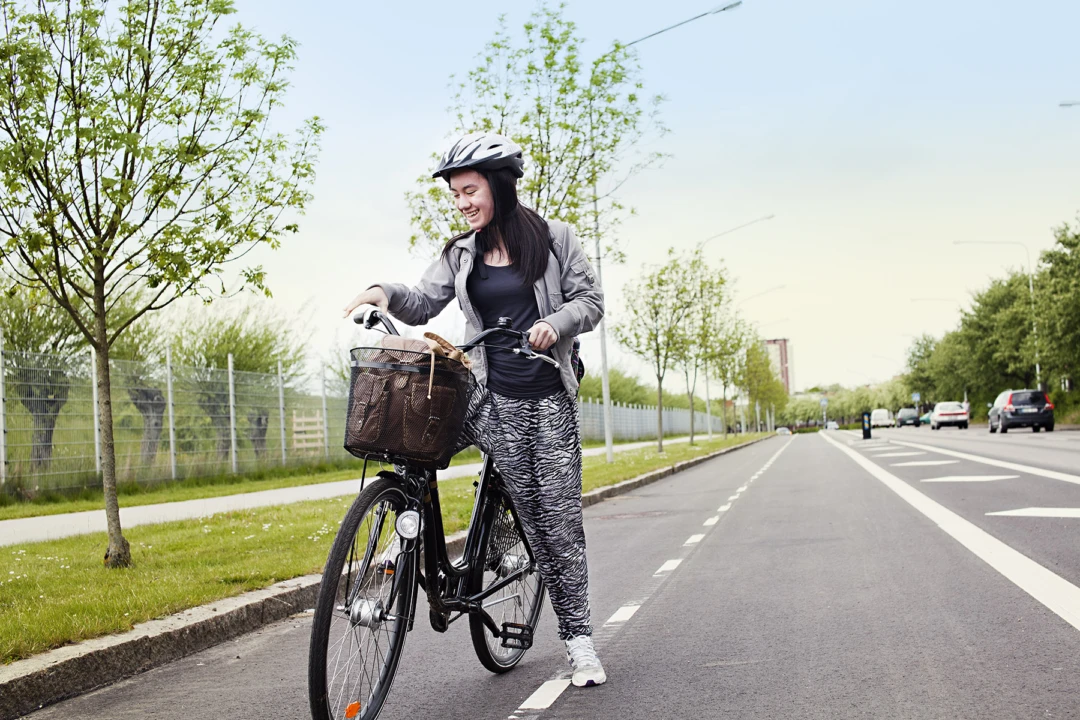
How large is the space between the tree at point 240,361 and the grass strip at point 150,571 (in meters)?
7.52

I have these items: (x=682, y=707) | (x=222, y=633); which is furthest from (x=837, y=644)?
(x=222, y=633)

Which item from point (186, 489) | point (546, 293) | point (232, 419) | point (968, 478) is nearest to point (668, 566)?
point (546, 293)

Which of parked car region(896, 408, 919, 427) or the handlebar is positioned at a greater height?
the handlebar

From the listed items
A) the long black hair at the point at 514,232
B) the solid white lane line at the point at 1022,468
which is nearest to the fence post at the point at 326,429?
the solid white lane line at the point at 1022,468

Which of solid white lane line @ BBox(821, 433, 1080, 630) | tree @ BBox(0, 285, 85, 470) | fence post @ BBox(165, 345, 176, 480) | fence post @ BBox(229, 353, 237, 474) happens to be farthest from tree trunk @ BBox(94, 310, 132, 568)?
fence post @ BBox(229, 353, 237, 474)

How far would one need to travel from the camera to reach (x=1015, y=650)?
181 inches

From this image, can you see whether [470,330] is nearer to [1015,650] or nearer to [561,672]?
[561,672]

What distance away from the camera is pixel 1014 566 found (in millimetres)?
6848

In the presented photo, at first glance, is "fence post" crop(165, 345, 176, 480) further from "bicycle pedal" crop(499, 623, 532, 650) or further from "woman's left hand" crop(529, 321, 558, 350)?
"woman's left hand" crop(529, 321, 558, 350)

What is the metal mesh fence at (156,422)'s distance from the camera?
47.9ft

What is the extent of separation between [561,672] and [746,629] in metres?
1.20

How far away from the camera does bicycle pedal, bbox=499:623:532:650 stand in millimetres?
4559

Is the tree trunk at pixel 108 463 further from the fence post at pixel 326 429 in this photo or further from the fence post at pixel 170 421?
the fence post at pixel 326 429

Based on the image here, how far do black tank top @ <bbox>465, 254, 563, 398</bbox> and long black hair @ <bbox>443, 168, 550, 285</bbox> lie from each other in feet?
0.19
